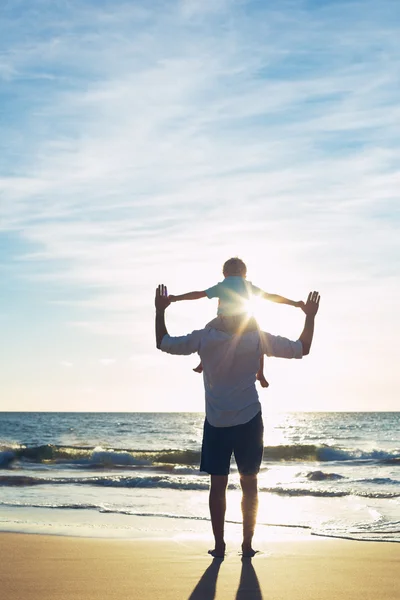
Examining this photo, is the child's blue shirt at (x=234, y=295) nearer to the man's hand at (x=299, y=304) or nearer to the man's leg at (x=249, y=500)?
the man's hand at (x=299, y=304)

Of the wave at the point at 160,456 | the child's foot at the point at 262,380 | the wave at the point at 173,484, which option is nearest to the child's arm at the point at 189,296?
the child's foot at the point at 262,380

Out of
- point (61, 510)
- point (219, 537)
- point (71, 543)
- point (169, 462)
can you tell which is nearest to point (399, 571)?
point (219, 537)

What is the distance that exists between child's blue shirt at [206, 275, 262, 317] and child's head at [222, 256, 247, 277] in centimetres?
8

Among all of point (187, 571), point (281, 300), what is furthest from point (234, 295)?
point (187, 571)

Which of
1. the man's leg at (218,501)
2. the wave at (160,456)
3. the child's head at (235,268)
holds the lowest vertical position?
the wave at (160,456)

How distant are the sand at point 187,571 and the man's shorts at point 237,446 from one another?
59 cm

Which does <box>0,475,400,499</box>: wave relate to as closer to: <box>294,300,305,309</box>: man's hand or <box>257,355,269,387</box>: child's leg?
<box>257,355,269,387</box>: child's leg

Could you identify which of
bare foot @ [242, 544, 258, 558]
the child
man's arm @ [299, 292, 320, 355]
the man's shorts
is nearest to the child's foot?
the child

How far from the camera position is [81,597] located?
3809 mm

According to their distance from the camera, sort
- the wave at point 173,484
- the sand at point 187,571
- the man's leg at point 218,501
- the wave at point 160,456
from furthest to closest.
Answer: the wave at point 160,456 < the wave at point 173,484 < the man's leg at point 218,501 < the sand at point 187,571

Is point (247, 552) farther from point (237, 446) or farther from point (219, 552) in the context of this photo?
point (237, 446)

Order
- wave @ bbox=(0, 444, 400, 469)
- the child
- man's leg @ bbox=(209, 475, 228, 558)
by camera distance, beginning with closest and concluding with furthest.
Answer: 1. the child
2. man's leg @ bbox=(209, 475, 228, 558)
3. wave @ bbox=(0, 444, 400, 469)

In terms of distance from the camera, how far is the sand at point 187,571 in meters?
3.94

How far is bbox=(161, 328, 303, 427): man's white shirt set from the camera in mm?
4781
